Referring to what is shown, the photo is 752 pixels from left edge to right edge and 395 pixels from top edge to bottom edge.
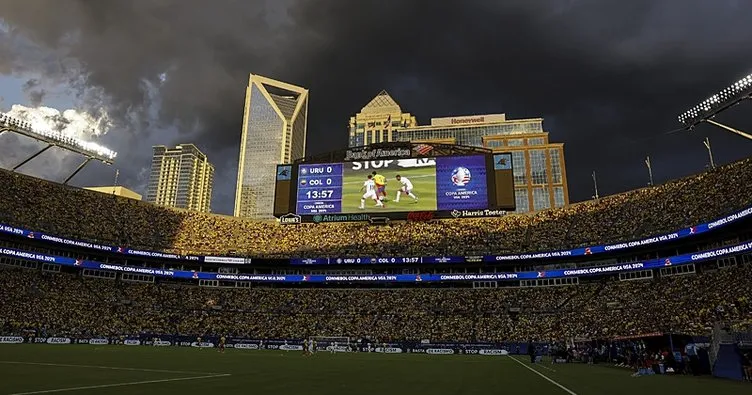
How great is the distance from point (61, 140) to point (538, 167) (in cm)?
14024

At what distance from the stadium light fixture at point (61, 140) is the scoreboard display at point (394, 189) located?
27.5m

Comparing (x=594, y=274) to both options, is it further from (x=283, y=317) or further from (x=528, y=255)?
(x=283, y=317)

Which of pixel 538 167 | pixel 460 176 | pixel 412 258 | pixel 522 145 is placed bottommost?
pixel 412 258

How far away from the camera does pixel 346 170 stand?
2645 inches

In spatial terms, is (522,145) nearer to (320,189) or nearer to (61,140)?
(320,189)

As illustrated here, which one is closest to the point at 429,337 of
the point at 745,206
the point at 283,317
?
the point at 283,317

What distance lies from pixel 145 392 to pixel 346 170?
55592mm

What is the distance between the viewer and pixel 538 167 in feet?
528

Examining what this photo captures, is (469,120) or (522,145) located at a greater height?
(469,120)

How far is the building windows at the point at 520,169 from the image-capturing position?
162 m

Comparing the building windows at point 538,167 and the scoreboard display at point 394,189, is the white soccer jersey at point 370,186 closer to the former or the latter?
the scoreboard display at point 394,189

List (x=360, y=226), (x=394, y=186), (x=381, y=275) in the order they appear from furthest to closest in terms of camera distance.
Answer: (x=360, y=226)
(x=381, y=275)
(x=394, y=186)

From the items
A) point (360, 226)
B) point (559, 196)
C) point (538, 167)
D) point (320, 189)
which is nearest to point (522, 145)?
point (538, 167)

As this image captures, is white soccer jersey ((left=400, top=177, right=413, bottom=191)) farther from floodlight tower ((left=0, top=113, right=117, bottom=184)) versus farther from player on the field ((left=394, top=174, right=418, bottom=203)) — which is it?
floodlight tower ((left=0, top=113, right=117, bottom=184))
